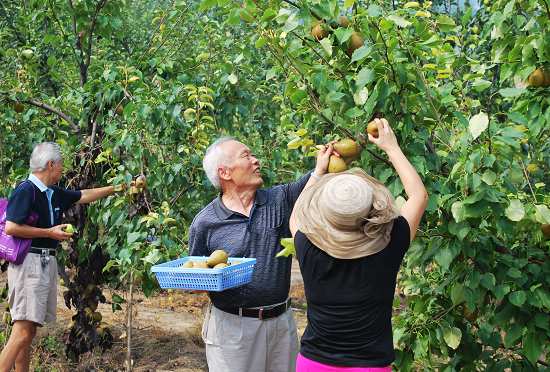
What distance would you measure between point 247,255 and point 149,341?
3.35 metres

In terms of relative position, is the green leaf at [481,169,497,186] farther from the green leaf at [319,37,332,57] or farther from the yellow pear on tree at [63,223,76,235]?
the yellow pear on tree at [63,223,76,235]

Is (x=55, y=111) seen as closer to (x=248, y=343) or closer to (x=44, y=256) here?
(x=44, y=256)

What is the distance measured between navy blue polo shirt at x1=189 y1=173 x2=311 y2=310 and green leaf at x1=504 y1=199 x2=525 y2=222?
102 cm

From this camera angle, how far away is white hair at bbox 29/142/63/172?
435 cm

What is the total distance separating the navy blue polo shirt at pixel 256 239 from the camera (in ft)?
9.53

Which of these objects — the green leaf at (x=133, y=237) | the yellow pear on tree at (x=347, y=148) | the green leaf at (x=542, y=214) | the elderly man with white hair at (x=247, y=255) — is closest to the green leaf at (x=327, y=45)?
the yellow pear on tree at (x=347, y=148)

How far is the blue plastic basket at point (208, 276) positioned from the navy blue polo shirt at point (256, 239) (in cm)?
10

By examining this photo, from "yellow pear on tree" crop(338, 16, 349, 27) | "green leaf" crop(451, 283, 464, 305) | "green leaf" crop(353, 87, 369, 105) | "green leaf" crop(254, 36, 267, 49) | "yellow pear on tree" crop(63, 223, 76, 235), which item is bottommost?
"yellow pear on tree" crop(63, 223, 76, 235)

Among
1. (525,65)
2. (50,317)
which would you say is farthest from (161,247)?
(525,65)

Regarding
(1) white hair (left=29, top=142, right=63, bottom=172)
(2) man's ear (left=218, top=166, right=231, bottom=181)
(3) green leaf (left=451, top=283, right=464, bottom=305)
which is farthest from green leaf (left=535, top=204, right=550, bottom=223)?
(1) white hair (left=29, top=142, right=63, bottom=172)

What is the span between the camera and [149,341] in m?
5.99

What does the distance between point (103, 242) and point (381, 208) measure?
292 cm

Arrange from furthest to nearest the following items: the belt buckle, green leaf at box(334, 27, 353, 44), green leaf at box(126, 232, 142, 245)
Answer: the belt buckle < green leaf at box(126, 232, 142, 245) < green leaf at box(334, 27, 353, 44)

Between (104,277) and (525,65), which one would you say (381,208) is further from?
(104,277)
